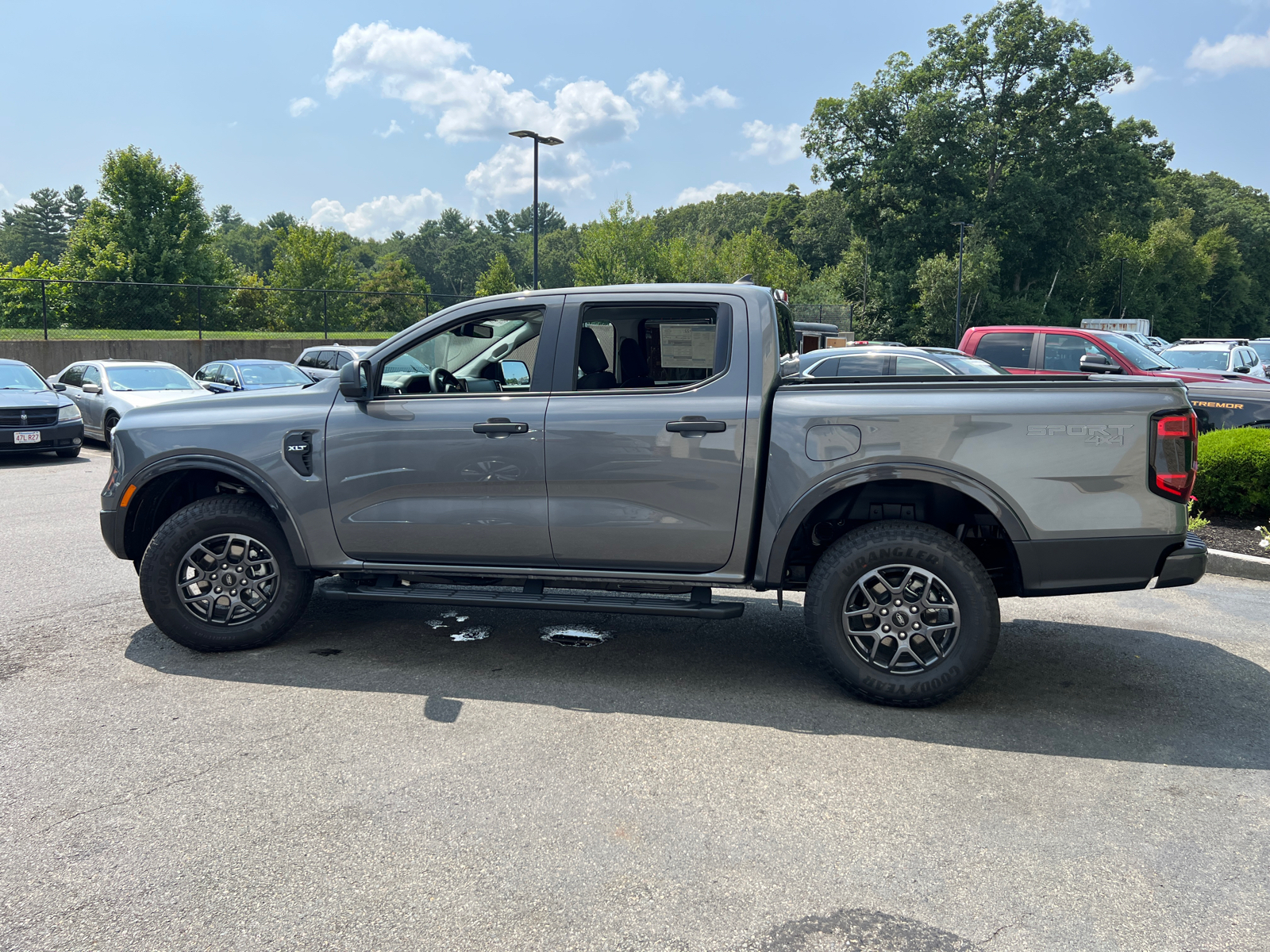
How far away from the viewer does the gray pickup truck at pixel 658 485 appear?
14.1 ft

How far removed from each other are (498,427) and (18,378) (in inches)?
541

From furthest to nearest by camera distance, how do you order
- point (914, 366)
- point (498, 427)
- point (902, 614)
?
point (914, 366), point (498, 427), point (902, 614)

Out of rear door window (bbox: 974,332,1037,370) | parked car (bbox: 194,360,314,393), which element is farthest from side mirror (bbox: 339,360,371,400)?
parked car (bbox: 194,360,314,393)

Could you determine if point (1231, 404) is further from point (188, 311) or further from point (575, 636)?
point (188, 311)

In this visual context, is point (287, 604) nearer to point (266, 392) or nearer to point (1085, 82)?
point (266, 392)

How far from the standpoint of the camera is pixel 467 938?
8.71ft

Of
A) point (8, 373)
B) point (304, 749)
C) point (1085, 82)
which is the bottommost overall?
point (304, 749)

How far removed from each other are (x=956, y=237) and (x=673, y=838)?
59.5 m

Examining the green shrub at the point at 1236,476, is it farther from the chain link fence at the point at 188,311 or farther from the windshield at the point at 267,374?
the chain link fence at the point at 188,311

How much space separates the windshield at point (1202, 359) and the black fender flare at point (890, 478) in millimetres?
14307

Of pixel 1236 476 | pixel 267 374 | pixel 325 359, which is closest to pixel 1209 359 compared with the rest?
pixel 1236 476

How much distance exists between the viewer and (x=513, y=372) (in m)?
5.18

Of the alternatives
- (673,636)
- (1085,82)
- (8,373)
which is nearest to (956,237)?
(1085,82)

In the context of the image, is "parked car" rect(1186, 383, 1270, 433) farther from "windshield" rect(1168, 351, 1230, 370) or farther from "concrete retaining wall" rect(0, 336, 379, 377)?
"concrete retaining wall" rect(0, 336, 379, 377)
